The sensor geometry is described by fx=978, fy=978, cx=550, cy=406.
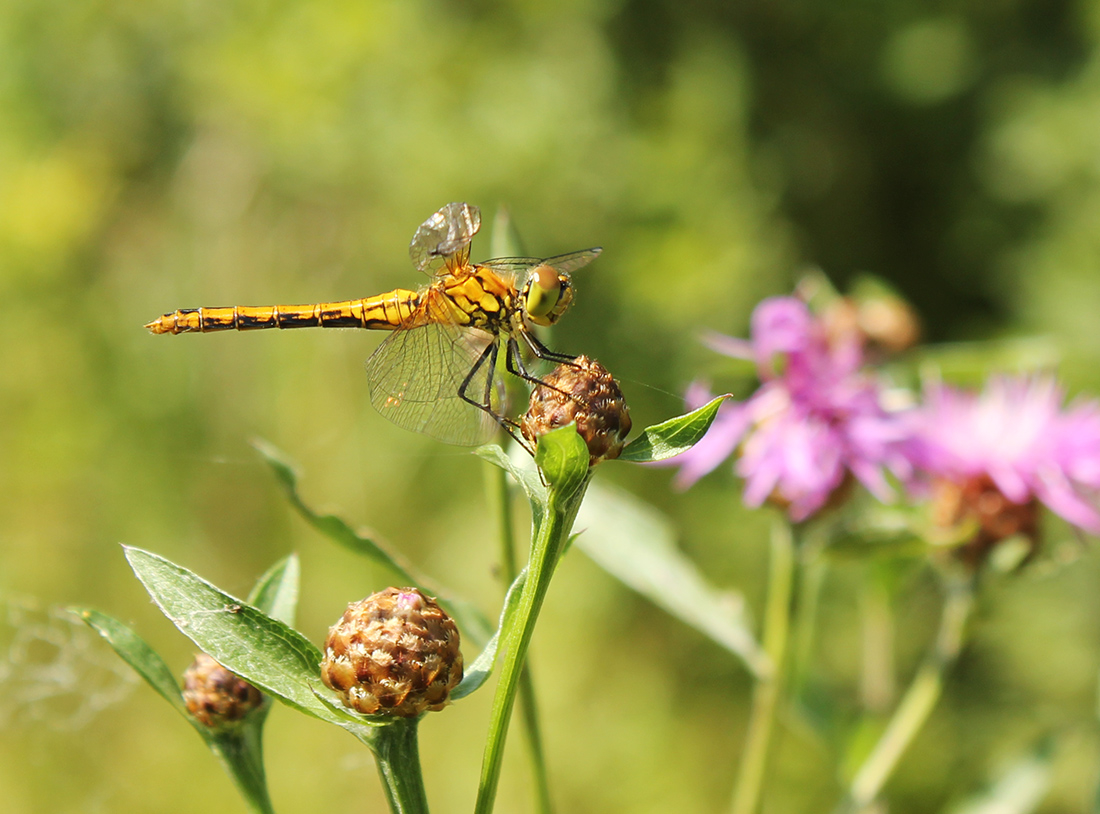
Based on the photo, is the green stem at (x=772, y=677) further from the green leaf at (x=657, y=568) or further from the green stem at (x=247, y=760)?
the green stem at (x=247, y=760)

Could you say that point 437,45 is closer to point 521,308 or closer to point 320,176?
point 320,176

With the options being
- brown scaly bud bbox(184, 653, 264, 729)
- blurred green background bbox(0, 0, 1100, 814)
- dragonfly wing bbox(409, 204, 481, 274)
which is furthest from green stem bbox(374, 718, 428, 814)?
blurred green background bbox(0, 0, 1100, 814)

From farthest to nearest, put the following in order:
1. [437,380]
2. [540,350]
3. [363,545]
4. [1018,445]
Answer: [1018,445] → [437,380] → [540,350] → [363,545]

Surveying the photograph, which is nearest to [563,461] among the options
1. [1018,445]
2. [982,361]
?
[982,361]

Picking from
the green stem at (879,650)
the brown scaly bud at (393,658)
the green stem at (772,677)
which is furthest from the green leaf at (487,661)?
the green stem at (879,650)

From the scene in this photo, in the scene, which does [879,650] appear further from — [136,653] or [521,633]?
[136,653]

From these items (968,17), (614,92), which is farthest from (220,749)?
(968,17)
